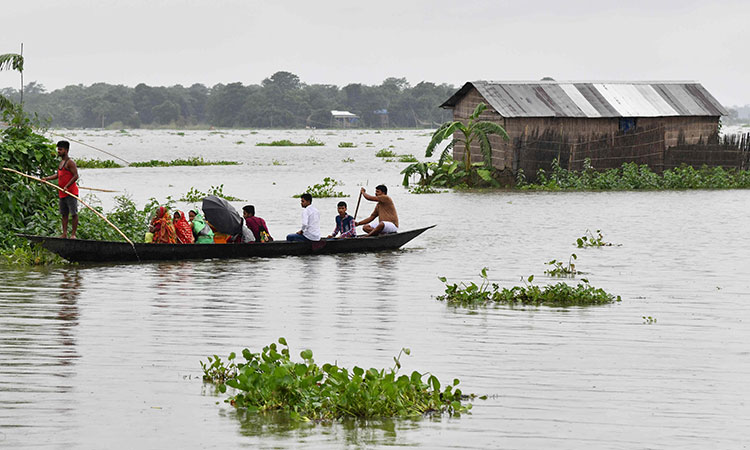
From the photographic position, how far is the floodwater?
227 inches

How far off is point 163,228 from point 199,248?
0.57m

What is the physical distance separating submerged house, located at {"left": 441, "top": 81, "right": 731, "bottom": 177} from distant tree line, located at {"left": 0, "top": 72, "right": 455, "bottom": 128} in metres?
102

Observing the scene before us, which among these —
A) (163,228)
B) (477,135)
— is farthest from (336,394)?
(477,135)

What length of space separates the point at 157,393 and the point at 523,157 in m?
22.8

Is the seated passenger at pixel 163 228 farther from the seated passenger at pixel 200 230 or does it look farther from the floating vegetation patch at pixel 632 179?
the floating vegetation patch at pixel 632 179

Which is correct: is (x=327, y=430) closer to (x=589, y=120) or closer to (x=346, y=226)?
(x=346, y=226)

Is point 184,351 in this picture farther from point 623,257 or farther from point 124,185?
point 124,185

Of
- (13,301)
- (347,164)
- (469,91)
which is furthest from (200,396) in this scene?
(347,164)

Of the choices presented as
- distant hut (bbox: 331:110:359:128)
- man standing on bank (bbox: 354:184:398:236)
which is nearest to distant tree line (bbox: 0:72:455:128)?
distant hut (bbox: 331:110:359:128)

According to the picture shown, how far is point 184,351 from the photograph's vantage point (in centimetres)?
789

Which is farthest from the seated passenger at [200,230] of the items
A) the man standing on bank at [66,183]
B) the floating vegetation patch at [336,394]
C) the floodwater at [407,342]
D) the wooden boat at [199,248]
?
the floating vegetation patch at [336,394]

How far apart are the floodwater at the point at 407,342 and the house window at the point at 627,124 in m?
13.2

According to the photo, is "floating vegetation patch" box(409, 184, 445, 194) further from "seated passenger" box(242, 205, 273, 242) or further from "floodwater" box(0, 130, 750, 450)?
"seated passenger" box(242, 205, 273, 242)

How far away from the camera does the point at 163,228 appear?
1370cm
